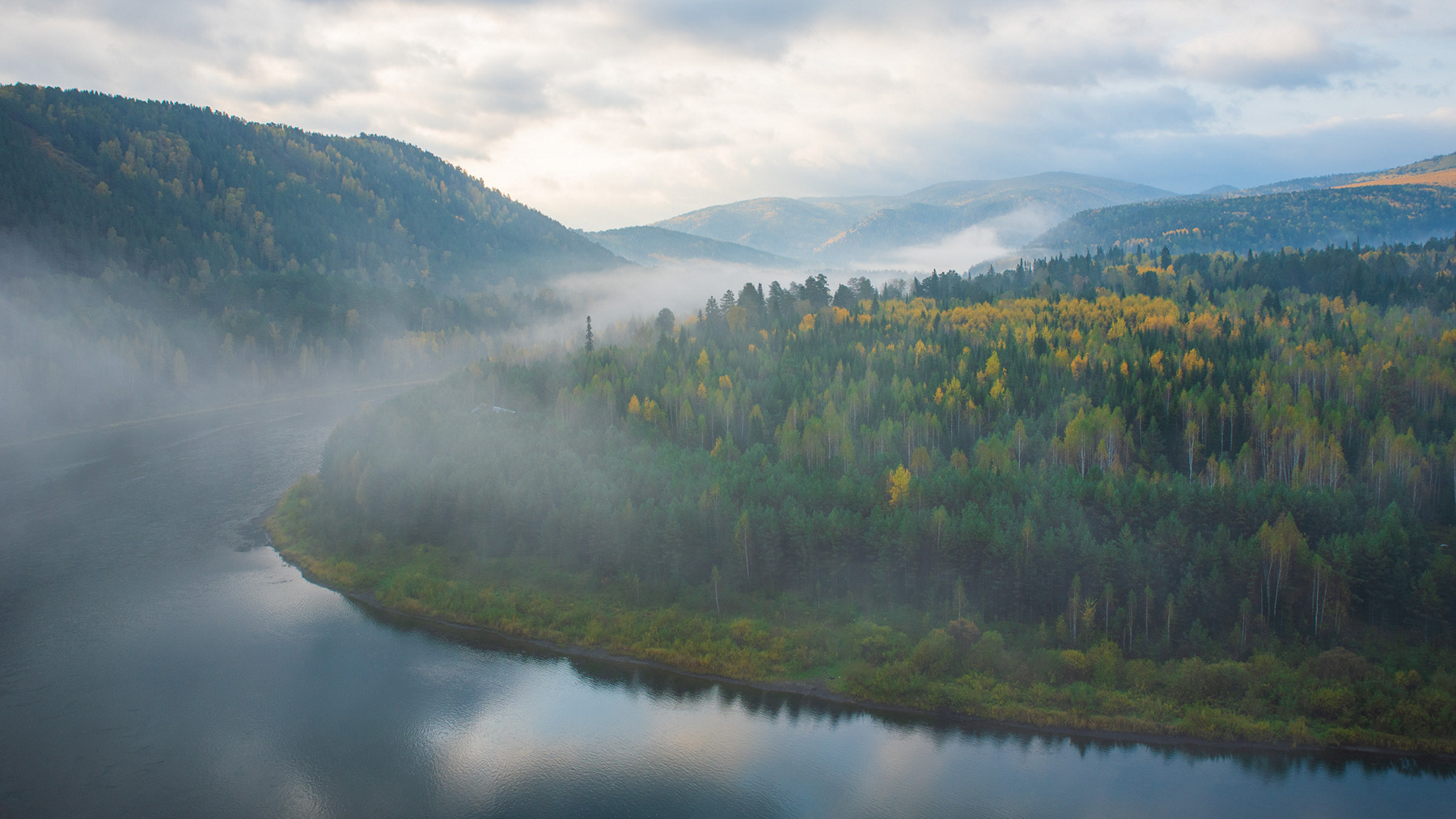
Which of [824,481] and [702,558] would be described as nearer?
[702,558]

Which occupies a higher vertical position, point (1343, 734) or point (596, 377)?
point (596, 377)

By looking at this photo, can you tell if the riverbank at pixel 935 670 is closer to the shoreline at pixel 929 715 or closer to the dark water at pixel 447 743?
the shoreline at pixel 929 715

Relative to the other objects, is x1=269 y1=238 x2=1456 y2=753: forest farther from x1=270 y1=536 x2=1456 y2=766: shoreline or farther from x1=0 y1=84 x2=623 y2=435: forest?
x1=0 y1=84 x2=623 y2=435: forest

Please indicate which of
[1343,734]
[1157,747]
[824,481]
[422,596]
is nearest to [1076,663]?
[1157,747]

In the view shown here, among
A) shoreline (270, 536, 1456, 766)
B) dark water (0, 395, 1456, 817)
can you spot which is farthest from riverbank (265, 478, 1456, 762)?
dark water (0, 395, 1456, 817)

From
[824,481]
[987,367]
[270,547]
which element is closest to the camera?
[824,481]

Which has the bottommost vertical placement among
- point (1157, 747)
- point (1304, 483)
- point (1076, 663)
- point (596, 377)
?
point (1157, 747)

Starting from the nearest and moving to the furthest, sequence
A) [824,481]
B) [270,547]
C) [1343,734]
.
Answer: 1. [1343,734]
2. [824,481]
3. [270,547]

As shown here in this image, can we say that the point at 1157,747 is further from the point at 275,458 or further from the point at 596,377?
the point at 275,458

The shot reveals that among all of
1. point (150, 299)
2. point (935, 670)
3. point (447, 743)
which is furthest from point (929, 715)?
point (150, 299)
